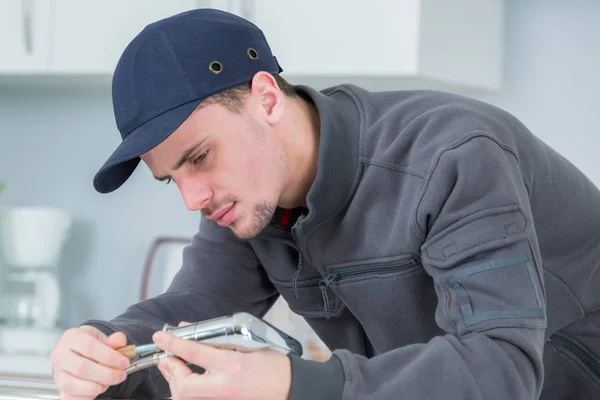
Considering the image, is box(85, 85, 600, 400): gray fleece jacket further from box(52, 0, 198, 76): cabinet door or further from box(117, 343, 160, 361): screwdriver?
box(52, 0, 198, 76): cabinet door

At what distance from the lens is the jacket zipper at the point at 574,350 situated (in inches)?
44.1

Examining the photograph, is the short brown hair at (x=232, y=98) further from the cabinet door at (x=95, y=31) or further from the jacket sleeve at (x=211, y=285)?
the cabinet door at (x=95, y=31)

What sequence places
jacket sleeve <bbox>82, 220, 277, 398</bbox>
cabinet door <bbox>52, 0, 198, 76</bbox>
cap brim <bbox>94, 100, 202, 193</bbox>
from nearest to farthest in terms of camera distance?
1. cap brim <bbox>94, 100, 202, 193</bbox>
2. jacket sleeve <bbox>82, 220, 277, 398</bbox>
3. cabinet door <bbox>52, 0, 198, 76</bbox>

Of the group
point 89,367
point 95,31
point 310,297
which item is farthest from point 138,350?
point 95,31

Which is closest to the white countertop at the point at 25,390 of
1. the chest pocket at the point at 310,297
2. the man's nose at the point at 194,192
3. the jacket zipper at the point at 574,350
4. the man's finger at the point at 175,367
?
the man's finger at the point at 175,367

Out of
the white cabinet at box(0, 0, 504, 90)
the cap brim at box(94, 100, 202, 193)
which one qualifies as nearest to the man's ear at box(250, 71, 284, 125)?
the cap brim at box(94, 100, 202, 193)

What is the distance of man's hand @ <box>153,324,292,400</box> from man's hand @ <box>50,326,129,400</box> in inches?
7.0

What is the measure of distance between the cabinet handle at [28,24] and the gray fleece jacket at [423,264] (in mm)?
1117

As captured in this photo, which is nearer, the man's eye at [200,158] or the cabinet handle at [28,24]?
the man's eye at [200,158]

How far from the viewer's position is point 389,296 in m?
1.07

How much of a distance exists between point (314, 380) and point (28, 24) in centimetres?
167

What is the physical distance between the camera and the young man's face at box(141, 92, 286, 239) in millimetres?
1030

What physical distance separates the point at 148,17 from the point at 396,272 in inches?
49.7

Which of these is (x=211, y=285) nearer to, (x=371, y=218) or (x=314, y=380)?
(x=371, y=218)
